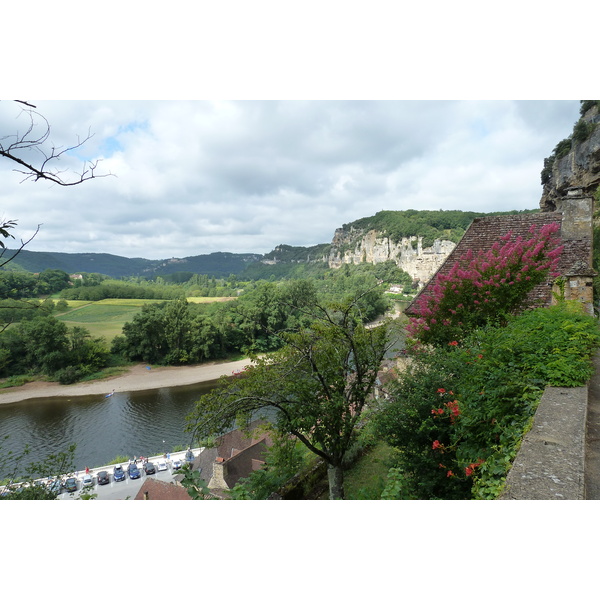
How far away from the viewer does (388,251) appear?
106m

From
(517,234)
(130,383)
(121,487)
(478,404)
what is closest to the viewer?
(478,404)

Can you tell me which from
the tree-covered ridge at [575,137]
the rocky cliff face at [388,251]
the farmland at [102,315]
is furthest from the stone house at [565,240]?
the rocky cliff face at [388,251]

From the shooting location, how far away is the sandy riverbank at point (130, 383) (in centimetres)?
3141

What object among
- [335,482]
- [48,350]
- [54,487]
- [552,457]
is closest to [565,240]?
[335,482]

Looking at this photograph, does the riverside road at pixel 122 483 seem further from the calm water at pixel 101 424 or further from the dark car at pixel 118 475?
the calm water at pixel 101 424

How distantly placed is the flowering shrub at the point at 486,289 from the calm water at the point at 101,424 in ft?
57.9

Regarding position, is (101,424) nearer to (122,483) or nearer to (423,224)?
(122,483)

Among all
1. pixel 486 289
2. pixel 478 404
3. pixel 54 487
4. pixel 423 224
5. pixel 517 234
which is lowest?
pixel 54 487

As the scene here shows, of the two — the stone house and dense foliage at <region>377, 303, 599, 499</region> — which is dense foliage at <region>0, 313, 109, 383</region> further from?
dense foliage at <region>377, 303, 599, 499</region>

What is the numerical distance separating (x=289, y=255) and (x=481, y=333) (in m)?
156

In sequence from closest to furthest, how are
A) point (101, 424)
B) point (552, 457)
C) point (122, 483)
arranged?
point (552, 457)
point (122, 483)
point (101, 424)

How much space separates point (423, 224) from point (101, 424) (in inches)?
3715

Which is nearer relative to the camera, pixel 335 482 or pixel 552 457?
pixel 552 457

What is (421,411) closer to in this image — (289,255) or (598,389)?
(598,389)
